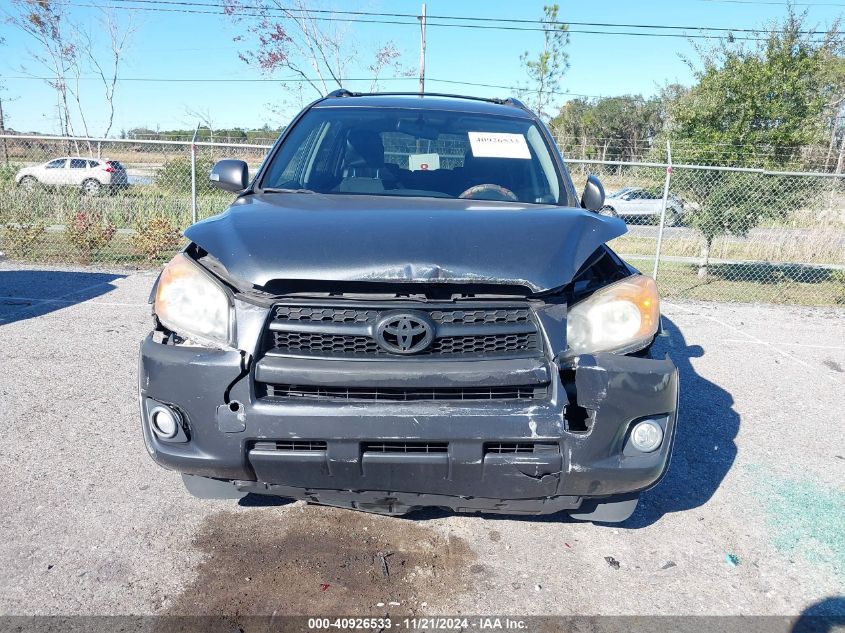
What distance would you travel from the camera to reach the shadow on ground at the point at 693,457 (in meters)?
3.05

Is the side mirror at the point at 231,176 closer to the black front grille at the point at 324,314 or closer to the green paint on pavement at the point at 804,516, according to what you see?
the black front grille at the point at 324,314

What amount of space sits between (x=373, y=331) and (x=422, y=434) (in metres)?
0.38

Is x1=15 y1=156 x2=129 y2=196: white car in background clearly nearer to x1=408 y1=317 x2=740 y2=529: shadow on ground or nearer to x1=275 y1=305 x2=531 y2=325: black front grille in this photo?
x1=408 y1=317 x2=740 y2=529: shadow on ground

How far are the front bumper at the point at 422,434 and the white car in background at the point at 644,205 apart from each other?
6.94 ft

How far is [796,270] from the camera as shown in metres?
11.1

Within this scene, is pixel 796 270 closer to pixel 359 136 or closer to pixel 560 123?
pixel 359 136

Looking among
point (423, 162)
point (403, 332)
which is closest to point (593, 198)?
point (423, 162)

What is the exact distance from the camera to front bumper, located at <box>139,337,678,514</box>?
212 cm

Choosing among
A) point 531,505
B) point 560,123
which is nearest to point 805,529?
point 531,505

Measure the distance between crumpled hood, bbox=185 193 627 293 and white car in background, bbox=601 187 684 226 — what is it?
5.54ft

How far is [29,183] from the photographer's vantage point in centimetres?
1032

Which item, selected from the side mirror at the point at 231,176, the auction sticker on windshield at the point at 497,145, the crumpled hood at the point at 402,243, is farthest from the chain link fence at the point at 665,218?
the crumpled hood at the point at 402,243

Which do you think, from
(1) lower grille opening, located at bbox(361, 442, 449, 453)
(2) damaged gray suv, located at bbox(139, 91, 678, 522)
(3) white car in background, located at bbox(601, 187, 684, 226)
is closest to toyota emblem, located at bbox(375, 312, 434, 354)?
(2) damaged gray suv, located at bbox(139, 91, 678, 522)

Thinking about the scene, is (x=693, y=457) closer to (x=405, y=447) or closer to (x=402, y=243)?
(x=405, y=447)
